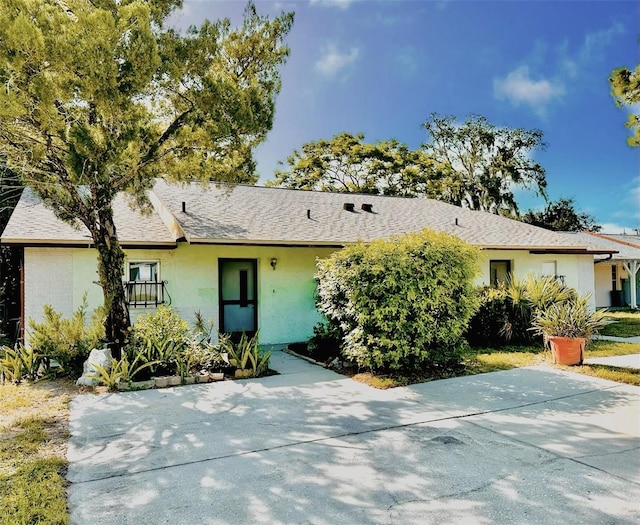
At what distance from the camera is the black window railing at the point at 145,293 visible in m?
9.80

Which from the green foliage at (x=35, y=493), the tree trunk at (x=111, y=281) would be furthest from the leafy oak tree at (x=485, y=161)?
the green foliage at (x=35, y=493)

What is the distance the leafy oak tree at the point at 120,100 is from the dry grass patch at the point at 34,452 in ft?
5.08

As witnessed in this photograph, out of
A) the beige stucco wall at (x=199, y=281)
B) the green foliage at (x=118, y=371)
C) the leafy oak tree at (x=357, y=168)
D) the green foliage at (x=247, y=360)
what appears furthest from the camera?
the leafy oak tree at (x=357, y=168)

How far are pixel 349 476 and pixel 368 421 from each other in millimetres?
1550

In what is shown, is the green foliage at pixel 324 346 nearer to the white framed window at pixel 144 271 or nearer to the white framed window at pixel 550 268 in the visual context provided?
the white framed window at pixel 144 271

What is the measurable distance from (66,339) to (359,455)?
6.10 m

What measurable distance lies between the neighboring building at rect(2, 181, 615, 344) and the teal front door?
0.09 ft

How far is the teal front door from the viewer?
436 inches

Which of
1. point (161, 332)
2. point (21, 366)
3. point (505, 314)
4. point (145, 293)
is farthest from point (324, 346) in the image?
point (21, 366)

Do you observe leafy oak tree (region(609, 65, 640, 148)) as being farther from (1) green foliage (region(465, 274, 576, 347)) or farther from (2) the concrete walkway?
(2) the concrete walkway

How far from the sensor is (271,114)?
7844mm

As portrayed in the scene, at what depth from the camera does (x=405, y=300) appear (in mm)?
7516

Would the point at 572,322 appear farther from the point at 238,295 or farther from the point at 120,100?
the point at 120,100

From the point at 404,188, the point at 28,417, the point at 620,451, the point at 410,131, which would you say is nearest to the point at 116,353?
the point at 28,417
